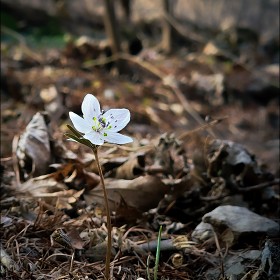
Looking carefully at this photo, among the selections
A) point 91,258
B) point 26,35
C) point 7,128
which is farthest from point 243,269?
point 26,35

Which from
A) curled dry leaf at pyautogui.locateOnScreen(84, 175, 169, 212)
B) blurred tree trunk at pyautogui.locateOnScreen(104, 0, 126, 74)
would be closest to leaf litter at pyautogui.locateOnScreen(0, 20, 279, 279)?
curled dry leaf at pyautogui.locateOnScreen(84, 175, 169, 212)

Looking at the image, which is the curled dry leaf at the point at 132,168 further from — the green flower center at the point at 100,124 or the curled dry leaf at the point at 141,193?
the green flower center at the point at 100,124

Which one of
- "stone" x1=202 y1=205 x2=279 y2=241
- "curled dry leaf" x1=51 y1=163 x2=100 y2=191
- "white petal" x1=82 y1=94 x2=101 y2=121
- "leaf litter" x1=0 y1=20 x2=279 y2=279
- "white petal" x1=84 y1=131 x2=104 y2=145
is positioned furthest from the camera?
"curled dry leaf" x1=51 y1=163 x2=100 y2=191

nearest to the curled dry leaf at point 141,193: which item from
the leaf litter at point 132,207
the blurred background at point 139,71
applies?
the leaf litter at point 132,207

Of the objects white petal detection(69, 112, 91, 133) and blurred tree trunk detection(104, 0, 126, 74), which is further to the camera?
blurred tree trunk detection(104, 0, 126, 74)

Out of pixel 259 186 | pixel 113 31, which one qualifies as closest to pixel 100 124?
pixel 259 186

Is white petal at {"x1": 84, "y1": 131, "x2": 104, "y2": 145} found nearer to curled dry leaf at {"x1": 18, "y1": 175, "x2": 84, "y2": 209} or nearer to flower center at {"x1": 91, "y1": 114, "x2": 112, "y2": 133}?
flower center at {"x1": 91, "y1": 114, "x2": 112, "y2": 133}

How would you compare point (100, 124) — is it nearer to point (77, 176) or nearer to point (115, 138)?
point (115, 138)

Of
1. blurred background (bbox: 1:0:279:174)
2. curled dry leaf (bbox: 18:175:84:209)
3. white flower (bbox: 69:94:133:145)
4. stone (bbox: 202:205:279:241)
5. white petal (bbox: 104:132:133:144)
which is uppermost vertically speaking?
white flower (bbox: 69:94:133:145)
